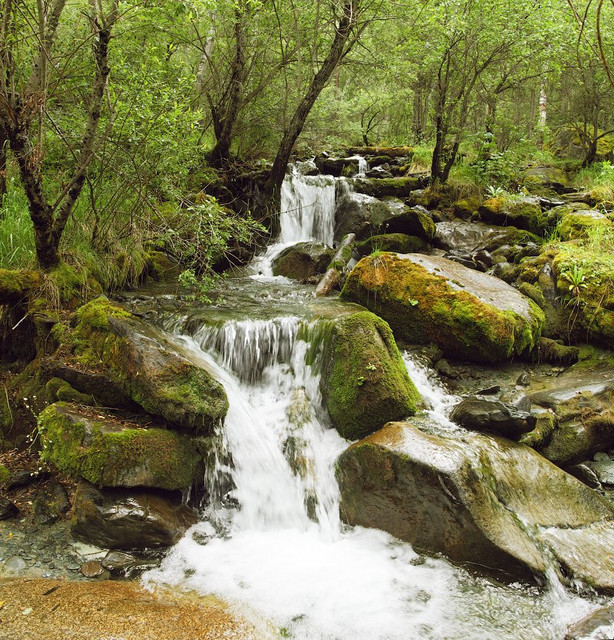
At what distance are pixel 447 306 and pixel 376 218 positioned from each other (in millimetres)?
4743

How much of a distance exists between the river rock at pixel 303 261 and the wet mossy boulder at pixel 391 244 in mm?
778

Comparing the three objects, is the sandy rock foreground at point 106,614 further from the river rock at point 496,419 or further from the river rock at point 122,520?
the river rock at point 496,419

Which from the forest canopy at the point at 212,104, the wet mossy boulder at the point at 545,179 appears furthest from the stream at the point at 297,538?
the wet mossy boulder at the point at 545,179

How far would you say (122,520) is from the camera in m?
3.80

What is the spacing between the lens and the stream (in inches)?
129

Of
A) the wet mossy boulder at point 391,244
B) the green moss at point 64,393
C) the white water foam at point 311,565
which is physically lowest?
the white water foam at point 311,565

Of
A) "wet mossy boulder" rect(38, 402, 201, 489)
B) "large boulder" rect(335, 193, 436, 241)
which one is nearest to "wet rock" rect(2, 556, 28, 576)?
"wet mossy boulder" rect(38, 402, 201, 489)

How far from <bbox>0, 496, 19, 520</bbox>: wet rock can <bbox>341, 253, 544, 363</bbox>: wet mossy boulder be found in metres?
5.25

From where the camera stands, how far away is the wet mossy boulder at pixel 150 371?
4.47 metres

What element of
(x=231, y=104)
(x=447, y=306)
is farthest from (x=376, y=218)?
(x=447, y=306)

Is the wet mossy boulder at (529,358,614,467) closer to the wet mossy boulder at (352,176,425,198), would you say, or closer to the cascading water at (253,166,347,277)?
the cascading water at (253,166,347,277)

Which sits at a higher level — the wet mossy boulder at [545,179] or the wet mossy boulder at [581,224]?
the wet mossy boulder at [545,179]

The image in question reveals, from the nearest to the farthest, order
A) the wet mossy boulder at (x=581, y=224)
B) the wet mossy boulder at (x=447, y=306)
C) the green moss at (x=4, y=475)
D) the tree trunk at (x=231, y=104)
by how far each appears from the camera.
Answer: the green moss at (x=4, y=475) < the wet mossy boulder at (x=447, y=306) < the wet mossy boulder at (x=581, y=224) < the tree trunk at (x=231, y=104)

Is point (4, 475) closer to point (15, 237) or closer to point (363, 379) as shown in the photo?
point (15, 237)
